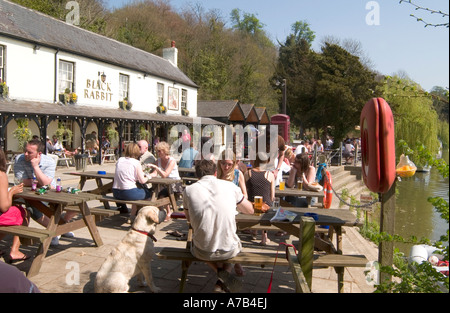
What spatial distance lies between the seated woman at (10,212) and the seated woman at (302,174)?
4.09m

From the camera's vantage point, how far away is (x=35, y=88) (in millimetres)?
15680

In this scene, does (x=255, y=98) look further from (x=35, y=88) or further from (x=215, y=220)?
(x=215, y=220)

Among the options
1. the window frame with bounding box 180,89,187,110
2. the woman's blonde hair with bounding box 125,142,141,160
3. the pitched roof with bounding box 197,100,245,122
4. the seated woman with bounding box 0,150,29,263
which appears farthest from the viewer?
the pitched roof with bounding box 197,100,245,122

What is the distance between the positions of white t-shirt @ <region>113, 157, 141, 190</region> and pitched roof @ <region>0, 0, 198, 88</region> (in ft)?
37.0

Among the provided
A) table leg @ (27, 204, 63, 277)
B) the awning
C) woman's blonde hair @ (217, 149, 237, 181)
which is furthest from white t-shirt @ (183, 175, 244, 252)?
the awning

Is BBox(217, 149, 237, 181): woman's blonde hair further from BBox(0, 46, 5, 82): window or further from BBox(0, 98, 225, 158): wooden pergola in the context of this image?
BBox(0, 46, 5, 82): window

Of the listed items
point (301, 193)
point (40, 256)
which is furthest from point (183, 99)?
point (40, 256)

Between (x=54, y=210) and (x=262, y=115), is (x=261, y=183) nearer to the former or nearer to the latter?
(x=54, y=210)

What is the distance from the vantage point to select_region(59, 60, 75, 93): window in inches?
670

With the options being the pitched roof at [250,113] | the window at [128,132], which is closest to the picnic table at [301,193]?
the window at [128,132]

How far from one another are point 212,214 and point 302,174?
326 centimetres

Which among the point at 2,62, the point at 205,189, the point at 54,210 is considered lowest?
the point at 54,210

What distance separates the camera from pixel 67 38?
17891 millimetres
